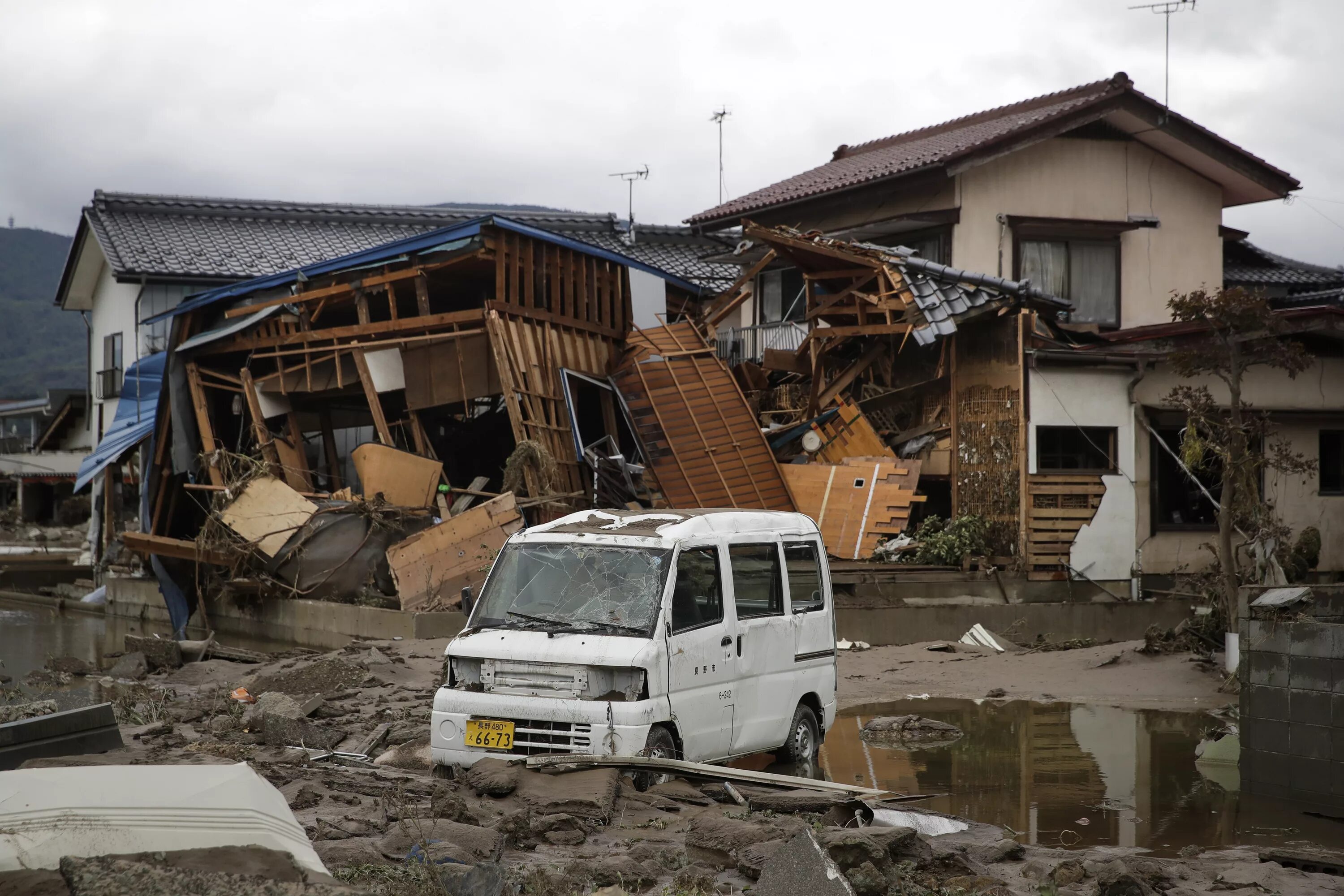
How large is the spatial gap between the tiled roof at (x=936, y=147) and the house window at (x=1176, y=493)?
20.6ft

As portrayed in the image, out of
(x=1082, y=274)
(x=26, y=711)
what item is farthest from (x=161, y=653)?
(x=1082, y=274)

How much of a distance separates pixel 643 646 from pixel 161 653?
9.00 m

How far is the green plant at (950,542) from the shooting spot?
19.2 m

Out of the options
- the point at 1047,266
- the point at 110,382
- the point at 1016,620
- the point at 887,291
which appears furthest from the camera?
the point at 110,382

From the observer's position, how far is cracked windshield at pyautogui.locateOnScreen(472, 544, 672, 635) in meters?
8.10

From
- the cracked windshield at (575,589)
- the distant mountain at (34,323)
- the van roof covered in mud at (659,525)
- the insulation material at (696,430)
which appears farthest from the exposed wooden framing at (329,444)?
the distant mountain at (34,323)

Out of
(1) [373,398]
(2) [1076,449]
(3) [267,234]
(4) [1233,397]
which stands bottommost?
(2) [1076,449]

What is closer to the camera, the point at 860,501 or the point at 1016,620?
the point at 1016,620

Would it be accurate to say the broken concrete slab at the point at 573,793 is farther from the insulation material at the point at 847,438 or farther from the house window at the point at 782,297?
the house window at the point at 782,297

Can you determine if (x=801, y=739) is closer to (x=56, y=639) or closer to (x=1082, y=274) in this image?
(x=56, y=639)

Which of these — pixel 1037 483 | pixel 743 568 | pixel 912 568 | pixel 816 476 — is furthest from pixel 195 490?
pixel 743 568

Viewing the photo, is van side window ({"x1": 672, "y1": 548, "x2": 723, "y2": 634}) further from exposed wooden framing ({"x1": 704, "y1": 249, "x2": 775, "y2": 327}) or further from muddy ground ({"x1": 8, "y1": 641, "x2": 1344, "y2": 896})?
exposed wooden framing ({"x1": 704, "y1": 249, "x2": 775, "y2": 327})

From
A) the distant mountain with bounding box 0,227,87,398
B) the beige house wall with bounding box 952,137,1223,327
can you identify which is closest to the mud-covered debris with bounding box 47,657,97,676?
the beige house wall with bounding box 952,137,1223,327

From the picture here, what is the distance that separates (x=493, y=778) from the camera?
733 cm
